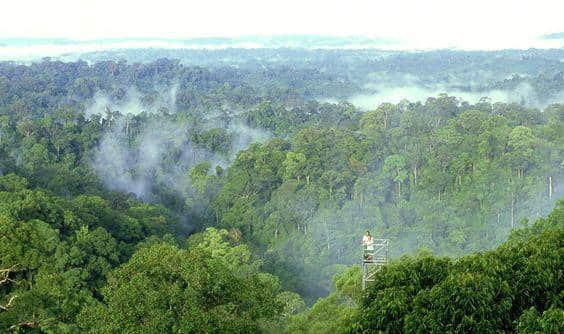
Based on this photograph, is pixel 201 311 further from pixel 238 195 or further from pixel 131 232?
pixel 238 195

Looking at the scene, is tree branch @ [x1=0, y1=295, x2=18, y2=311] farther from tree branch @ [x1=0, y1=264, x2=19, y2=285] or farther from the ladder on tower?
the ladder on tower

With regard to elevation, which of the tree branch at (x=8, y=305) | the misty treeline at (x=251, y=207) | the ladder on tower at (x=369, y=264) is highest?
the ladder on tower at (x=369, y=264)

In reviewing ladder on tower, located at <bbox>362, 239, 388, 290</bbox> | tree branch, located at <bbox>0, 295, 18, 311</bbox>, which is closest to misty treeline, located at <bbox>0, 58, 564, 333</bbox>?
tree branch, located at <bbox>0, 295, 18, 311</bbox>

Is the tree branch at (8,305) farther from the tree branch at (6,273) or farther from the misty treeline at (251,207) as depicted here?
the tree branch at (6,273)

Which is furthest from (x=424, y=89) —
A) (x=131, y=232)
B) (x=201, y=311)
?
(x=201, y=311)

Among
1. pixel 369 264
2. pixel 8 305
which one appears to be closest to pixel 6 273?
pixel 8 305

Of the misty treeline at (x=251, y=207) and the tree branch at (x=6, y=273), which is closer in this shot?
the misty treeline at (x=251, y=207)

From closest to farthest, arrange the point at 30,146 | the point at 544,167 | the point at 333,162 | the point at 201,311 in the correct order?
the point at 201,311
the point at 544,167
the point at 333,162
the point at 30,146

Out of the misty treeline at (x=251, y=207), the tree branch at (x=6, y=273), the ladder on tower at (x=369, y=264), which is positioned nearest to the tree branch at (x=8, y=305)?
the misty treeline at (x=251, y=207)
